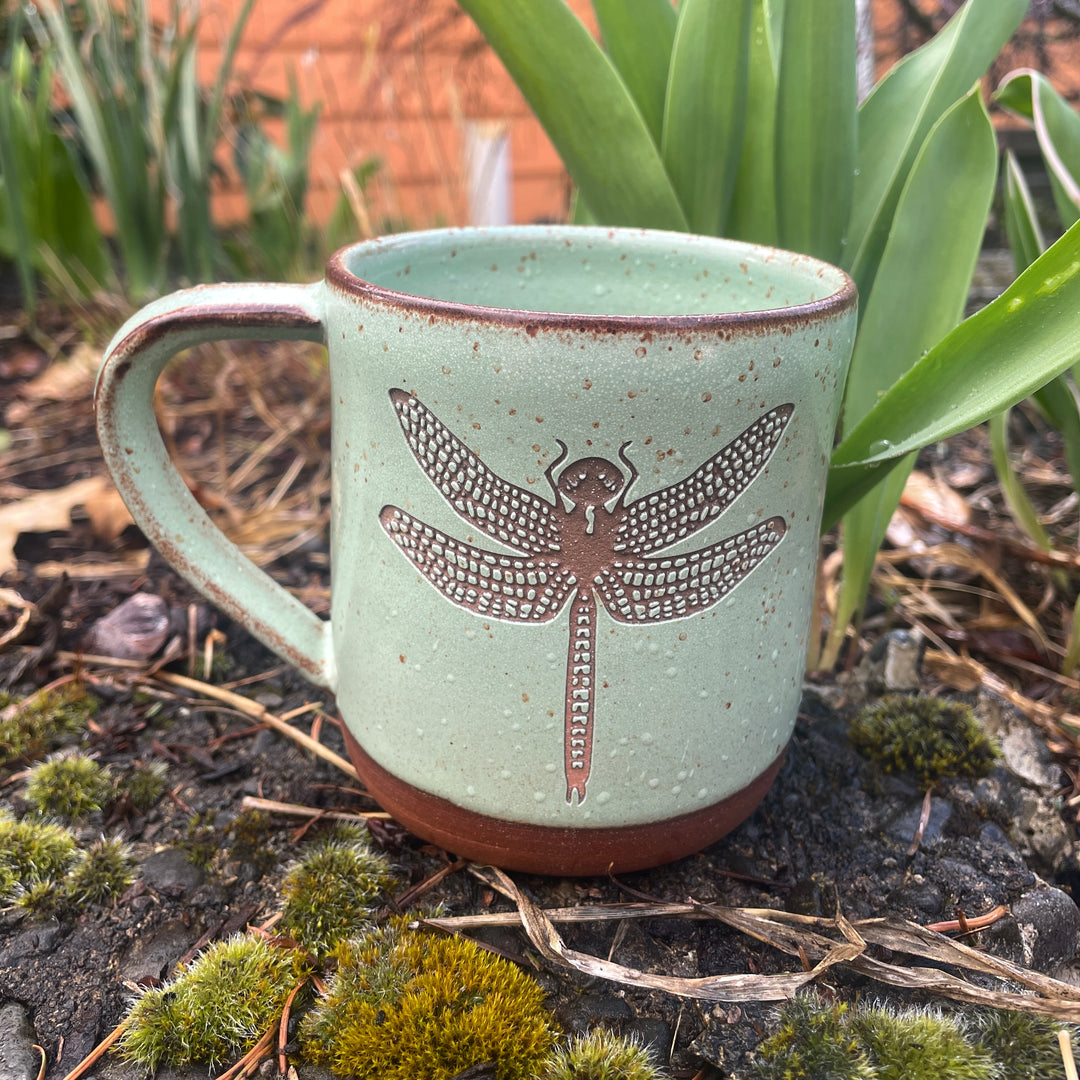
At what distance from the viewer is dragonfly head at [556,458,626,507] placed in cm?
57

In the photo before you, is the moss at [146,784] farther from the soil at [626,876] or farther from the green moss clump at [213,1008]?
the green moss clump at [213,1008]

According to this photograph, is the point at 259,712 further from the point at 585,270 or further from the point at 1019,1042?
the point at 1019,1042

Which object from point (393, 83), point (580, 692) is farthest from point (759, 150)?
point (393, 83)

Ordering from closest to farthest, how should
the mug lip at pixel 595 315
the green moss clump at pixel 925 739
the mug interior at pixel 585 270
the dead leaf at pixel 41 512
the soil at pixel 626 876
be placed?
the mug lip at pixel 595 315
the soil at pixel 626 876
the mug interior at pixel 585 270
the green moss clump at pixel 925 739
the dead leaf at pixel 41 512

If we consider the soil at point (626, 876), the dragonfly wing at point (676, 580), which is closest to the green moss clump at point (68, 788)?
the soil at point (626, 876)

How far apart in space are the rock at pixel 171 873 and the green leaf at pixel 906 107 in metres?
0.76

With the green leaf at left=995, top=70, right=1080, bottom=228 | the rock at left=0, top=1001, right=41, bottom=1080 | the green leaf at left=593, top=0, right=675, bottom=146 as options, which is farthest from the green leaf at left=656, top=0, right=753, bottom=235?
the rock at left=0, top=1001, right=41, bottom=1080

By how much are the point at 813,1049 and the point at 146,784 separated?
1.93ft

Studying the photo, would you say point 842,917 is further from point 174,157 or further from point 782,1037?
point 174,157

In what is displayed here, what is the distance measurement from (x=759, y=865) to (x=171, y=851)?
1.59 ft

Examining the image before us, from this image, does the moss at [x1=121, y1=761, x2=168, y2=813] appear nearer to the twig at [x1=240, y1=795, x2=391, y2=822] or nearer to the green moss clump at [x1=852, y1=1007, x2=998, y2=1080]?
the twig at [x1=240, y1=795, x2=391, y2=822]

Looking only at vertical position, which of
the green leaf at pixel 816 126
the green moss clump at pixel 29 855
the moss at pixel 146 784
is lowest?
the moss at pixel 146 784

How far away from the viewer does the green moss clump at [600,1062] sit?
58 centimetres

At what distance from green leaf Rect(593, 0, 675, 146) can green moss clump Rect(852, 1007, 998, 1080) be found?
30.8 inches
